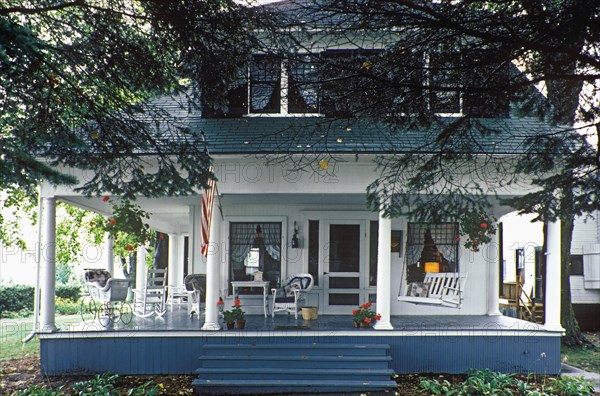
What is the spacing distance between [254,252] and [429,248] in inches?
159

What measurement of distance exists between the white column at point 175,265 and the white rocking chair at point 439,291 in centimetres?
976

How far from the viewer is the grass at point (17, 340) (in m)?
13.8

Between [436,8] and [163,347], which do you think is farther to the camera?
[163,347]

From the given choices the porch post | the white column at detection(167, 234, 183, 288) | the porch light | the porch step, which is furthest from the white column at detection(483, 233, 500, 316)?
the white column at detection(167, 234, 183, 288)

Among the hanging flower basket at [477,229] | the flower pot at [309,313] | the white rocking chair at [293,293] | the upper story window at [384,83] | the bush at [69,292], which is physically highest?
the upper story window at [384,83]

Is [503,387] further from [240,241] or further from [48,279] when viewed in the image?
[48,279]

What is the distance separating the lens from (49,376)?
10.3 metres

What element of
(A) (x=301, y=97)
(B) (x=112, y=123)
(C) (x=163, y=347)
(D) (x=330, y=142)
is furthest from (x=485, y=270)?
(B) (x=112, y=123)

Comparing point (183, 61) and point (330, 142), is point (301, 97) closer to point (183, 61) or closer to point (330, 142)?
point (183, 61)

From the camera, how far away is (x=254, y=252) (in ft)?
44.6

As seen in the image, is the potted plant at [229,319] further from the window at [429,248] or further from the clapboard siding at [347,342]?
the window at [429,248]

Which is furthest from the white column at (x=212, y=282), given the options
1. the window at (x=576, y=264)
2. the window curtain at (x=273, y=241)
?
the window at (x=576, y=264)

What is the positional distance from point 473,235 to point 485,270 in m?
2.16

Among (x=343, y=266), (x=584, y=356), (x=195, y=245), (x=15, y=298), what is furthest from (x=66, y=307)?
(x=584, y=356)
